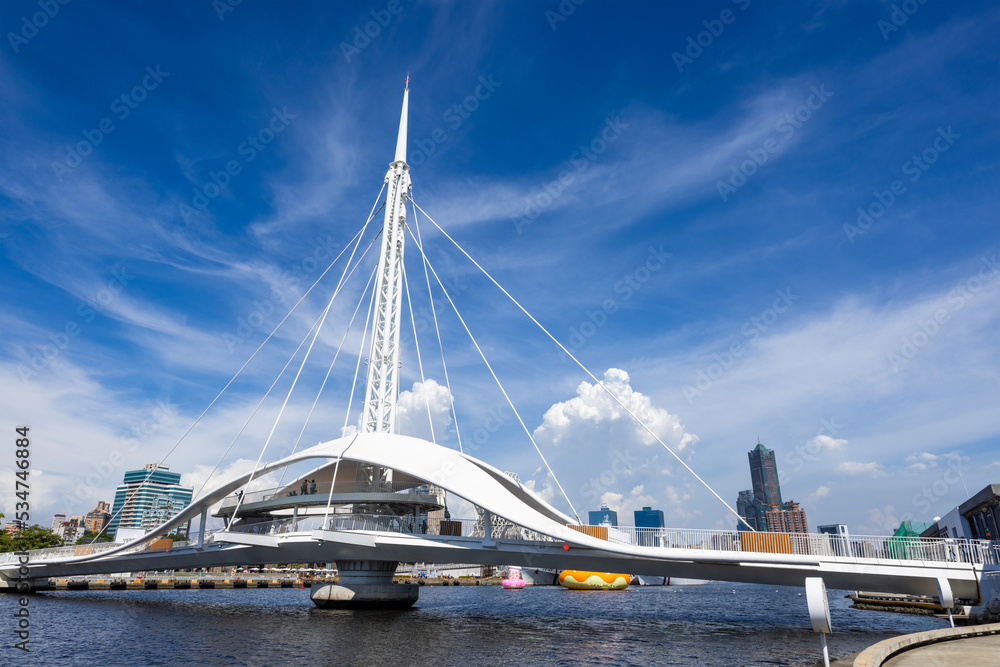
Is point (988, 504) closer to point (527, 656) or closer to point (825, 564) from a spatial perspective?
point (825, 564)

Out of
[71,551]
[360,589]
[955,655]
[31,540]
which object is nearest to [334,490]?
[360,589]

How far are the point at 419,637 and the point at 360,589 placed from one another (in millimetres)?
12342

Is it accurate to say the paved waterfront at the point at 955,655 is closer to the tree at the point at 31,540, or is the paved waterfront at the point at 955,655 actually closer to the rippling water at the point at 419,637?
the rippling water at the point at 419,637

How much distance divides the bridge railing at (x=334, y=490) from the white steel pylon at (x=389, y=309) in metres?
4.10

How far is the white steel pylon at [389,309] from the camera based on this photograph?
135 feet

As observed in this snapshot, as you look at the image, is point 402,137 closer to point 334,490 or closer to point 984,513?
point 334,490

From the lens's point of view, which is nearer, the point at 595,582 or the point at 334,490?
the point at 334,490

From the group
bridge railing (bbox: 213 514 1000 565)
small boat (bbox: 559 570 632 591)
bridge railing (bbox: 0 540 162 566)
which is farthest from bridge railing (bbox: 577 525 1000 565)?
small boat (bbox: 559 570 632 591)

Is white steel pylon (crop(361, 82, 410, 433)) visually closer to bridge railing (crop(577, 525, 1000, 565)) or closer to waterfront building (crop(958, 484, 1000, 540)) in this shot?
bridge railing (crop(577, 525, 1000, 565))

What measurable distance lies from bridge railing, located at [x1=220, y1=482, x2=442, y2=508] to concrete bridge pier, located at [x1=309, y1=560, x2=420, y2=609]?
→ 415 cm

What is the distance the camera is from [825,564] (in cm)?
2386

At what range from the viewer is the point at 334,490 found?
3675cm

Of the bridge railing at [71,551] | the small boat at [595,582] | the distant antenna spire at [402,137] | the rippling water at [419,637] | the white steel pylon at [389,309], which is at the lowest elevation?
the small boat at [595,582]

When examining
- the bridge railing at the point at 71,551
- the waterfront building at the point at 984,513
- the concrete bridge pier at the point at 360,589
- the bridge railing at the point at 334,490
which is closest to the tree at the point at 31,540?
the bridge railing at the point at 71,551
